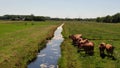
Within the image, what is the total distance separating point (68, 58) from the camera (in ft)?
82.4

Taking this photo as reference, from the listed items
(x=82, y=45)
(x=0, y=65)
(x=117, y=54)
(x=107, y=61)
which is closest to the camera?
(x=0, y=65)

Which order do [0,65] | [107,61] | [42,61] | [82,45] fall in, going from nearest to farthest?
[0,65]
[107,61]
[42,61]
[82,45]

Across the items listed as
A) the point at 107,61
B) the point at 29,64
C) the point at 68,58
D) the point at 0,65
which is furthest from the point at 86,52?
the point at 0,65

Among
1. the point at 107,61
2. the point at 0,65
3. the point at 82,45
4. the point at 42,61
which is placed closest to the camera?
the point at 0,65

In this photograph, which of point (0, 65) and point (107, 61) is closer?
point (0, 65)

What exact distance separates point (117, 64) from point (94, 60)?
268 centimetres

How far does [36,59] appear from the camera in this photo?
1018 inches

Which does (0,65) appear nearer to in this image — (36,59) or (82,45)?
(36,59)

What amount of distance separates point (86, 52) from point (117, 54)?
353 centimetres

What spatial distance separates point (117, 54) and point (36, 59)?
887 centimetres

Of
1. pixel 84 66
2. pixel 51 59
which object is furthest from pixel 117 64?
pixel 51 59

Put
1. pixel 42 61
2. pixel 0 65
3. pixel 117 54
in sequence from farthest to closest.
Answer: pixel 117 54, pixel 42 61, pixel 0 65

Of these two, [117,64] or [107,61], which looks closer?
[117,64]

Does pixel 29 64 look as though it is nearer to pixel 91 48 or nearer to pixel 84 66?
pixel 84 66
